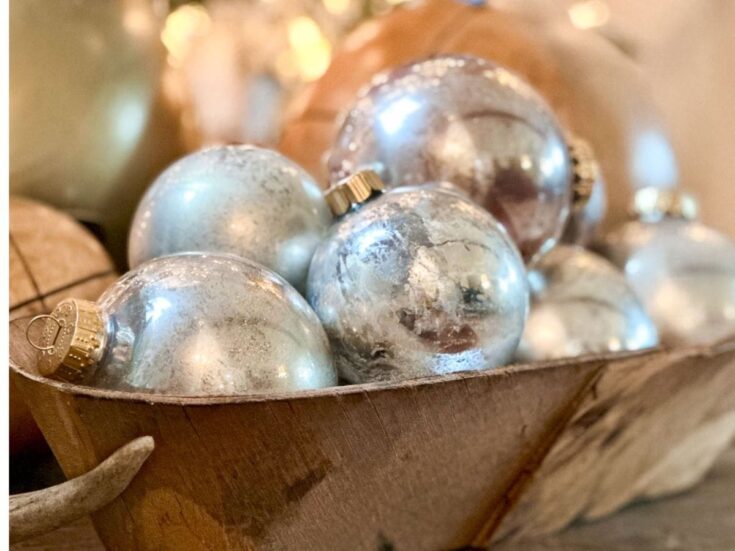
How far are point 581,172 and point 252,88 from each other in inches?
29.6

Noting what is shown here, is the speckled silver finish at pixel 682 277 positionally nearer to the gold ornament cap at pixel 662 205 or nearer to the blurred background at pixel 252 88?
the gold ornament cap at pixel 662 205

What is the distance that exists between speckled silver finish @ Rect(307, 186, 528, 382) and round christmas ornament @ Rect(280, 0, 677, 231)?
38 cm

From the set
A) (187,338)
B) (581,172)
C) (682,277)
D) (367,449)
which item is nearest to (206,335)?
(187,338)

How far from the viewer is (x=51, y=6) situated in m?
0.73

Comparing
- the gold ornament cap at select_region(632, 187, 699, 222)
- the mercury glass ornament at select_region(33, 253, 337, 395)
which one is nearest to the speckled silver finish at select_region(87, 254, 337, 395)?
the mercury glass ornament at select_region(33, 253, 337, 395)

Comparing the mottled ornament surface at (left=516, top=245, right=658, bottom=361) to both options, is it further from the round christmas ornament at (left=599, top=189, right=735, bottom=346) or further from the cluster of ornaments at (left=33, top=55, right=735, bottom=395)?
the round christmas ornament at (left=599, top=189, right=735, bottom=346)

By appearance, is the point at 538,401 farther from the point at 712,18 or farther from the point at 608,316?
the point at 712,18

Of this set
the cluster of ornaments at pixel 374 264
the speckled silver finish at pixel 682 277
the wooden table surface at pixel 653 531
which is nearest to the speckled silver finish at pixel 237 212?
the cluster of ornaments at pixel 374 264

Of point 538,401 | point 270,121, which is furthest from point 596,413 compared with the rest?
point 270,121

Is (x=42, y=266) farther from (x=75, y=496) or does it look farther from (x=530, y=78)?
(x=530, y=78)

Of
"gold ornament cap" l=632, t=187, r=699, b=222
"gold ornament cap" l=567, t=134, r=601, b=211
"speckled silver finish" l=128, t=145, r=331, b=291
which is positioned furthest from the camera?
"gold ornament cap" l=632, t=187, r=699, b=222

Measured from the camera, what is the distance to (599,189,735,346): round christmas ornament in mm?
771

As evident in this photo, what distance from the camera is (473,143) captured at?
0.60 meters

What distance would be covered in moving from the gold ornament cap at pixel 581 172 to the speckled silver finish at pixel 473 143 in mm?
51
